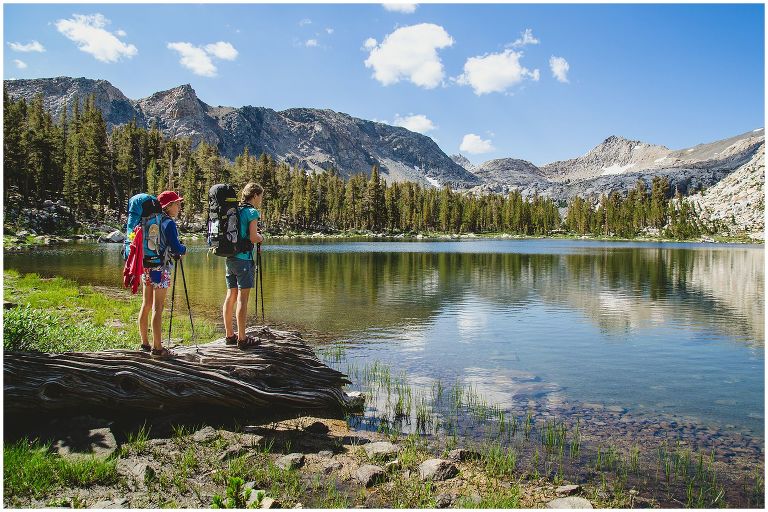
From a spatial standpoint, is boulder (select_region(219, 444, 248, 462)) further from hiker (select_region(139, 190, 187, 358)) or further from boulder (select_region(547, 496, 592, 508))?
boulder (select_region(547, 496, 592, 508))

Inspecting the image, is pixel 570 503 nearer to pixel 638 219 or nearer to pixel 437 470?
pixel 437 470

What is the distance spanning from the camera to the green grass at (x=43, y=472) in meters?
6.15

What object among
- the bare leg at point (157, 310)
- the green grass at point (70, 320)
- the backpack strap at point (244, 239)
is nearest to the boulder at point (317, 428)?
the bare leg at point (157, 310)

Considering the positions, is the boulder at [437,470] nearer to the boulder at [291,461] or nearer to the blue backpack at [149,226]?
the boulder at [291,461]

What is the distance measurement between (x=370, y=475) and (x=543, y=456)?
3.38 meters

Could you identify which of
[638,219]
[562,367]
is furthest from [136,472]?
[638,219]

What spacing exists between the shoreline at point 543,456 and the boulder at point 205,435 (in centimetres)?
16

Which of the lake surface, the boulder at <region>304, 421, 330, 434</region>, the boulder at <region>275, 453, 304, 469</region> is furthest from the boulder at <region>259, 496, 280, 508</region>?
the lake surface

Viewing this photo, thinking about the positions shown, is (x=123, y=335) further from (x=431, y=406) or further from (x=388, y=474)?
(x=388, y=474)

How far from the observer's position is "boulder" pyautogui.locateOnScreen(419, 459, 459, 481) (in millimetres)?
7660

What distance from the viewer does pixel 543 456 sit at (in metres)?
8.92

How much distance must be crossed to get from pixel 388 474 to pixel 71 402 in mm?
5172

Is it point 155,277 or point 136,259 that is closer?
point 136,259

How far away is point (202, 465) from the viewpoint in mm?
7469
